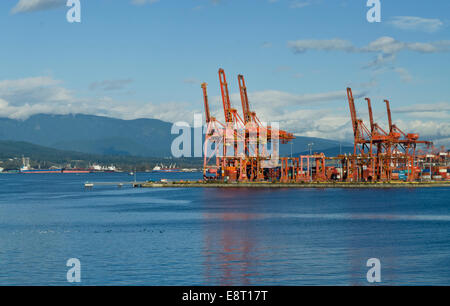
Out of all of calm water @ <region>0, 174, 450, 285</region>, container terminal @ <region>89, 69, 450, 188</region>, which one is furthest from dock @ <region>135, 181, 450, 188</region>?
calm water @ <region>0, 174, 450, 285</region>

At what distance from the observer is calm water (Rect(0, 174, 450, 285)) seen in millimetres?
28797

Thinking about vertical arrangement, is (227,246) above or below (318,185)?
below

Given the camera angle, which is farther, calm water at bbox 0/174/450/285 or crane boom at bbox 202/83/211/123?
crane boom at bbox 202/83/211/123

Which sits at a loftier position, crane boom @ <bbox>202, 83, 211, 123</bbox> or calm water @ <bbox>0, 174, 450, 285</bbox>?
crane boom @ <bbox>202, 83, 211, 123</bbox>

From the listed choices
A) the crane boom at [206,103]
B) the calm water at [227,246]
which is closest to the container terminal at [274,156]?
the crane boom at [206,103]

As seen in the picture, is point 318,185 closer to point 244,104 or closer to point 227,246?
point 244,104

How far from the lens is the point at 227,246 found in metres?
39.2

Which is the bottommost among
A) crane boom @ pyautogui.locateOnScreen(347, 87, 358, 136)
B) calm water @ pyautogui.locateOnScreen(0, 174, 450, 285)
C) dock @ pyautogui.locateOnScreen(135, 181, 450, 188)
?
calm water @ pyautogui.locateOnScreen(0, 174, 450, 285)

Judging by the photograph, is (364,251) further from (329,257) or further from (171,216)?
(171,216)

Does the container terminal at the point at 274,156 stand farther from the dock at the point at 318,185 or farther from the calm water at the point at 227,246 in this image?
the calm water at the point at 227,246

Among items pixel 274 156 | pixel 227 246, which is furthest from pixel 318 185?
pixel 227 246

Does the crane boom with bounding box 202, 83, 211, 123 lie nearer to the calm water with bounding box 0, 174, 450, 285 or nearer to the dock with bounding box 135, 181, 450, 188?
the dock with bounding box 135, 181, 450, 188

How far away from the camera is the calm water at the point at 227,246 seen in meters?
28.8
